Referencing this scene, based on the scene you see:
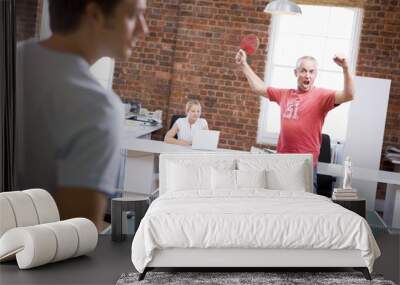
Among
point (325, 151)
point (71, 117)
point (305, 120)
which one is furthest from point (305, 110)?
point (71, 117)

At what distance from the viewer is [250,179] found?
18.1 ft

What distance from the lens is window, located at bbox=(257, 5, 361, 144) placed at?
6.41 meters

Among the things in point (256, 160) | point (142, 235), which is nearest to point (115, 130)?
point (142, 235)

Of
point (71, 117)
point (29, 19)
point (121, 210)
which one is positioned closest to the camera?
point (71, 117)

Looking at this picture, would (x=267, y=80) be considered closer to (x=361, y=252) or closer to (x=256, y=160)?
(x=256, y=160)

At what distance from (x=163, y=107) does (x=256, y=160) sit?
107 cm

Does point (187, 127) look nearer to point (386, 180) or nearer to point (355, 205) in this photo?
point (355, 205)

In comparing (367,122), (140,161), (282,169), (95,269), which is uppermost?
(367,122)

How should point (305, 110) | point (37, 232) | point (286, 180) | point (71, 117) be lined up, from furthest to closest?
point (305, 110) → point (286, 180) → point (37, 232) → point (71, 117)

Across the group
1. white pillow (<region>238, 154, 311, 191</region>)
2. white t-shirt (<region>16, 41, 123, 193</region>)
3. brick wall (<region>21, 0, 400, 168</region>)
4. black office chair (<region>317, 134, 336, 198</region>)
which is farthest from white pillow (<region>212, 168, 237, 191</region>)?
white t-shirt (<region>16, 41, 123, 193</region>)

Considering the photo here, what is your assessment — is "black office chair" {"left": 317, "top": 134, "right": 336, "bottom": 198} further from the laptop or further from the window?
the laptop

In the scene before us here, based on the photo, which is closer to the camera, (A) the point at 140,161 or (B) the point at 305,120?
(B) the point at 305,120

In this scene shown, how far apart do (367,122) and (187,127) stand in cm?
151

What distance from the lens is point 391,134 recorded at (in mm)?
6500
